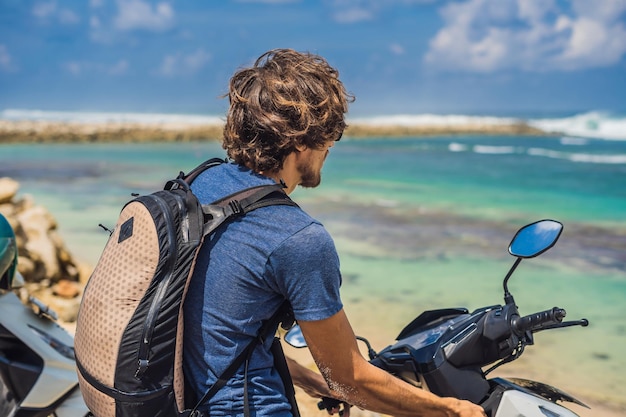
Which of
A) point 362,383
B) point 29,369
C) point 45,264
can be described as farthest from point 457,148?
point 362,383

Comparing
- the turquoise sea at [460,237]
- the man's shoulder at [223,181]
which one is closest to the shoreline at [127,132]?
the turquoise sea at [460,237]

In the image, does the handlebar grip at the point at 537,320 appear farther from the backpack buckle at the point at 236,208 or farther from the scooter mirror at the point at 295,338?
the backpack buckle at the point at 236,208

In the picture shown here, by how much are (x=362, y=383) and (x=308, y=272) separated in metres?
0.35

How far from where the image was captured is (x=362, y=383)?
1.77 metres

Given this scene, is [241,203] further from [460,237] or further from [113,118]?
[113,118]

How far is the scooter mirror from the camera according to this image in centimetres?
206

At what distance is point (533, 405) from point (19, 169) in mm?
19649

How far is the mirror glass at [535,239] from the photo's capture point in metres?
1.81

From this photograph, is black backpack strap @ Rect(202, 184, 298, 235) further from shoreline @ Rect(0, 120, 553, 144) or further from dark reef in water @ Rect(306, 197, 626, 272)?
shoreline @ Rect(0, 120, 553, 144)

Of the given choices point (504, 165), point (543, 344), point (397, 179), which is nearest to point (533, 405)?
point (543, 344)

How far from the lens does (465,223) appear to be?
10.9m

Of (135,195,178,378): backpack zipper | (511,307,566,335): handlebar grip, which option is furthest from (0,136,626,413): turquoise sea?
(135,195,178,378): backpack zipper

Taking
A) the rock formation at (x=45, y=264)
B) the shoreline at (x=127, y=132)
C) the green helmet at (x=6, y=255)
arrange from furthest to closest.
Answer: the shoreline at (x=127, y=132) < the rock formation at (x=45, y=264) < the green helmet at (x=6, y=255)

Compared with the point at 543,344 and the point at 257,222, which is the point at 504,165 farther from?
the point at 257,222
